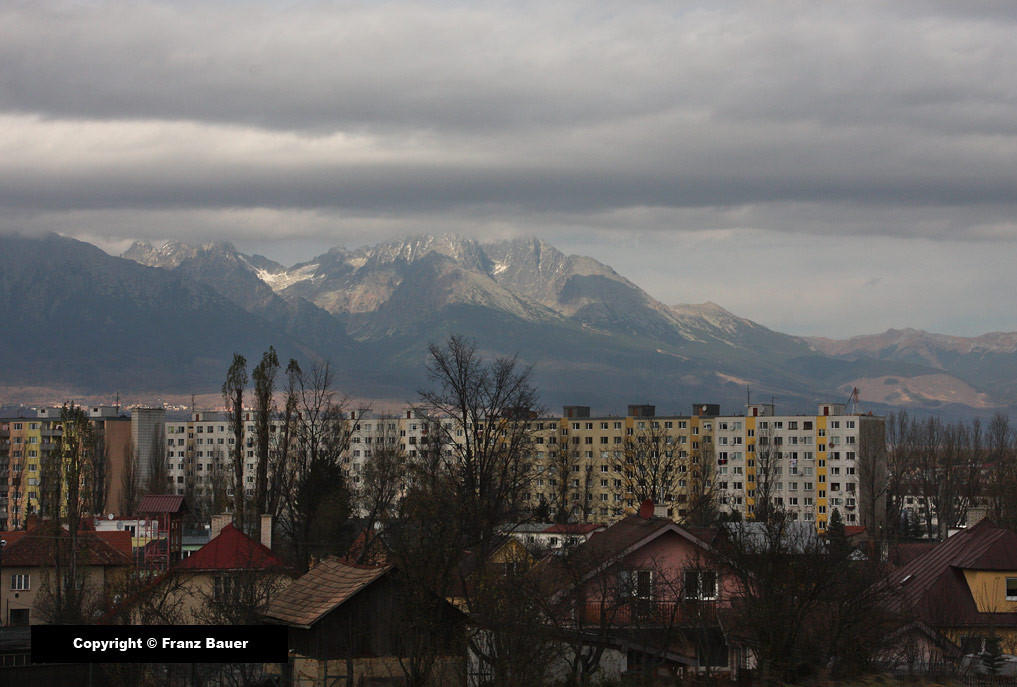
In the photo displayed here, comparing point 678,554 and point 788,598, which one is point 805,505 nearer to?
point 678,554

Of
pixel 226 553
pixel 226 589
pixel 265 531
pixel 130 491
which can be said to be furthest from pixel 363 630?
pixel 130 491

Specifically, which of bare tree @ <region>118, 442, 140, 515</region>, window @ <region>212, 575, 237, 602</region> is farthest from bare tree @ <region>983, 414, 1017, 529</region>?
bare tree @ <region>118, 442, 140, 515</region>

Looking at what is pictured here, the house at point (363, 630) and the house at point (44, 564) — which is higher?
the house at point (363, 630)

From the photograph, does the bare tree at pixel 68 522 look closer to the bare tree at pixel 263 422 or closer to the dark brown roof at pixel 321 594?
the bare tree at pixel 263 422

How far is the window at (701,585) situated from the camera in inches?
1501

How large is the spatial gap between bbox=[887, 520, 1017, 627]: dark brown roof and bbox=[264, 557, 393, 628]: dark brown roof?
17442 mm

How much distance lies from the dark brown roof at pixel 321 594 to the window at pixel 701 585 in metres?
9.78

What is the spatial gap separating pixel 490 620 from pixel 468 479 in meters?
31.8

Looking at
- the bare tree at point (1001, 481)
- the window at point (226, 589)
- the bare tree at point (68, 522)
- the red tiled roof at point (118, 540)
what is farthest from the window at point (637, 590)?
the red tiled roof at point (118, 540)

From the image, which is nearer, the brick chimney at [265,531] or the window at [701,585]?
the window at [701,585]

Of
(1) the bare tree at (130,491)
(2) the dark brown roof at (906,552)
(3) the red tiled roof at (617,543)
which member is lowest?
(1) the bare tree at (130,491)

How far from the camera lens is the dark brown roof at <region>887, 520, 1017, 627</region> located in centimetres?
4288

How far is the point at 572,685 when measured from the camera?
27.9m

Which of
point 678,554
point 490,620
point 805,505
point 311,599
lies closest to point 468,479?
point 678,554
